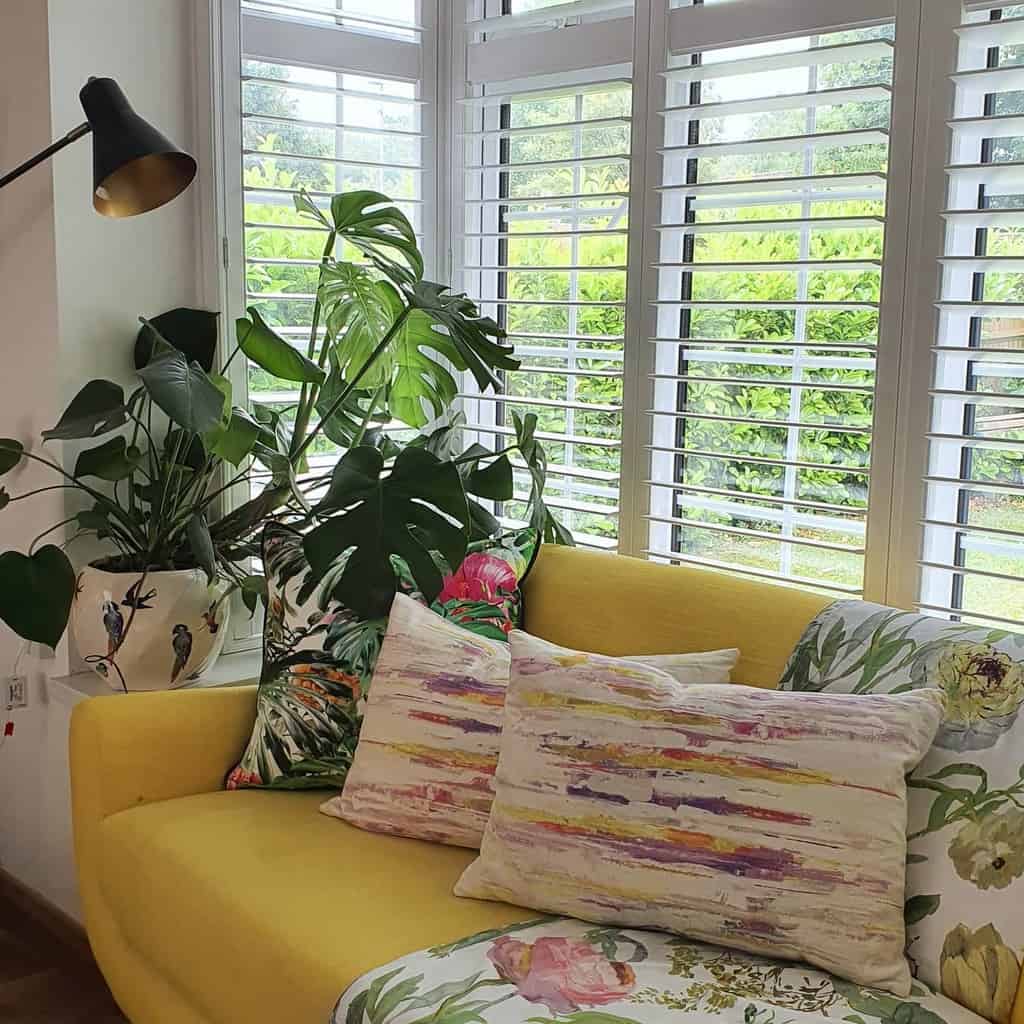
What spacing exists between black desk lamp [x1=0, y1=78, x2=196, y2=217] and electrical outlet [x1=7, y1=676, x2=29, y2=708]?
1.10 m

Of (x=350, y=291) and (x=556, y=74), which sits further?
(x=556, y=74)

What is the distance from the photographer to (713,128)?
2490 millimetres

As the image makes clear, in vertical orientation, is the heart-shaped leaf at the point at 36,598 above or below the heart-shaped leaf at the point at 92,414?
below

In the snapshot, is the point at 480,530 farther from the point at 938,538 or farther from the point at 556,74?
the point at 556,74

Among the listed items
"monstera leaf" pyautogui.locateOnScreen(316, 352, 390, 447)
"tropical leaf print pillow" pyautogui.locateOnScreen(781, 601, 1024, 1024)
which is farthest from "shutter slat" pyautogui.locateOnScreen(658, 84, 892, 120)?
"tropical leaf print pillow" pyautogui.locateOnScreen(781, 601, 1024, 1024)

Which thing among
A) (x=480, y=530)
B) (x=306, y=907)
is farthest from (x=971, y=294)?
(x=306, y=907)

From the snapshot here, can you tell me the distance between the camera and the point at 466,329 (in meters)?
2.45

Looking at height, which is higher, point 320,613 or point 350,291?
point 350,291

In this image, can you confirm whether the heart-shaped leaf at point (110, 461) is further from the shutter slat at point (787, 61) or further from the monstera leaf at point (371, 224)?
the shutter slat at point (787, 61)

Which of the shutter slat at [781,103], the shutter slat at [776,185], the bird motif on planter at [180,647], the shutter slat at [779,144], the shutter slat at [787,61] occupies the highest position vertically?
the shutter slat at [787,61]

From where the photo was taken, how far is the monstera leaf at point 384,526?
7.02 feet

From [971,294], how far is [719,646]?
702 millimetres

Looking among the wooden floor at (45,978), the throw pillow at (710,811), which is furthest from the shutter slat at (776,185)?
the wooden floor at (45,978)

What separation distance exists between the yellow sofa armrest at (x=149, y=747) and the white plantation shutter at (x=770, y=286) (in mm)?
900
